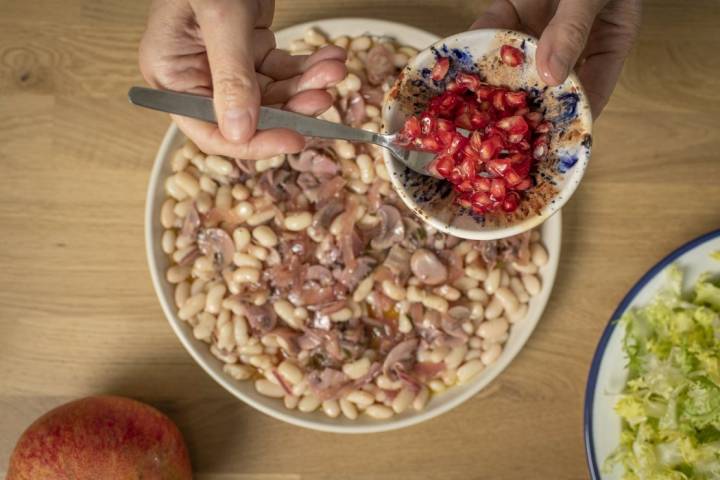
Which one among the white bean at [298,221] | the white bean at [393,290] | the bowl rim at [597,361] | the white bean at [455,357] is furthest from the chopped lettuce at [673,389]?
the white bean at [298,221]

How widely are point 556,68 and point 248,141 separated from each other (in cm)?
47

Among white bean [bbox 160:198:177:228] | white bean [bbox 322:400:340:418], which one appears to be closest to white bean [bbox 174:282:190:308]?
white bean [bbox 160:198:177:228]

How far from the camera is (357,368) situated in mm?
1389

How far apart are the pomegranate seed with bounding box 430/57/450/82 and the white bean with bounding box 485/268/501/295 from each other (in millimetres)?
436

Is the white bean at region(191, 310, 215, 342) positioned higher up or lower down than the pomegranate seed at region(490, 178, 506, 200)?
lower down

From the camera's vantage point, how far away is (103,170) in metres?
1.50

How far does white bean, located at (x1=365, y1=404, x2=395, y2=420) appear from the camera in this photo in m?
1.40

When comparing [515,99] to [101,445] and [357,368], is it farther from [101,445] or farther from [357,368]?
[101,445]

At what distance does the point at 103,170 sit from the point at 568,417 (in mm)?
1074

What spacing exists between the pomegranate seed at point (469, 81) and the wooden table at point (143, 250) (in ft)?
1.39

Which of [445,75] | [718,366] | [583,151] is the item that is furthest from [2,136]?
[718,366]

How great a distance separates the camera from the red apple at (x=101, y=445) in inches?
50.8

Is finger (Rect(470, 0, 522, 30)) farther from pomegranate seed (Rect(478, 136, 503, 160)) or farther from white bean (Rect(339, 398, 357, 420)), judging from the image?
white bean (Rect(339, 398, 357, 420))

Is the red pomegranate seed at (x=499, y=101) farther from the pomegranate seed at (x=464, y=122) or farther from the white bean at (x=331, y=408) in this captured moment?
the white bean at (x=331, y=408)
